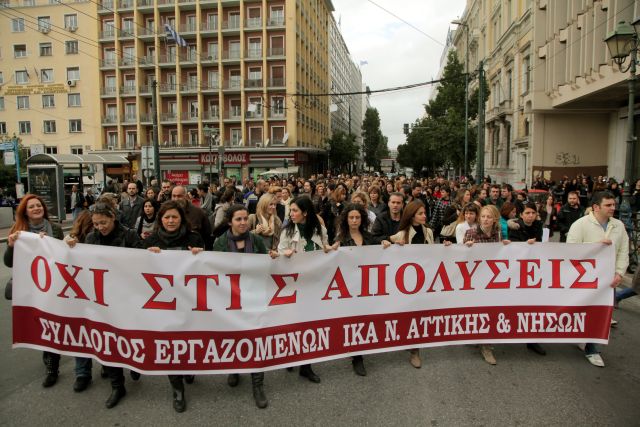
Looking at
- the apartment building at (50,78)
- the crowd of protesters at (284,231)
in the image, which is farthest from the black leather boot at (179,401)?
the apartment building at (50,78)

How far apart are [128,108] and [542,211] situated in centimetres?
4693

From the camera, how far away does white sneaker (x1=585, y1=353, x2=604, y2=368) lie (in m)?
4.44

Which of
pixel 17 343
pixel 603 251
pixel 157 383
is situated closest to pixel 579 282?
pixel 603 251

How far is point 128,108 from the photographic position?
157 feet

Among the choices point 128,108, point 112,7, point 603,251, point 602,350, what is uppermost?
point 112,7

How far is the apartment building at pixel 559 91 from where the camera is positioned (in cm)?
2042

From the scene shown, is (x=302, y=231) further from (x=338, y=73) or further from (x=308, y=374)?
(x=338, y=73)

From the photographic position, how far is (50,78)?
160 feet

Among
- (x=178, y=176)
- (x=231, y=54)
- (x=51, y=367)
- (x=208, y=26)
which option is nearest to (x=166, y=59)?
(x=208, y=26)

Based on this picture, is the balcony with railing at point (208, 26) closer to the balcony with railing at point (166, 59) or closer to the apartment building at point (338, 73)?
the balcony with railing at point (166, 59)

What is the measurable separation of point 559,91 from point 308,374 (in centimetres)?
2643

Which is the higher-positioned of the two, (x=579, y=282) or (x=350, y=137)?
(x=350, y=137)

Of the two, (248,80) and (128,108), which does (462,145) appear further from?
(128,108)

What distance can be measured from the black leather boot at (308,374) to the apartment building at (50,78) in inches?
1996
